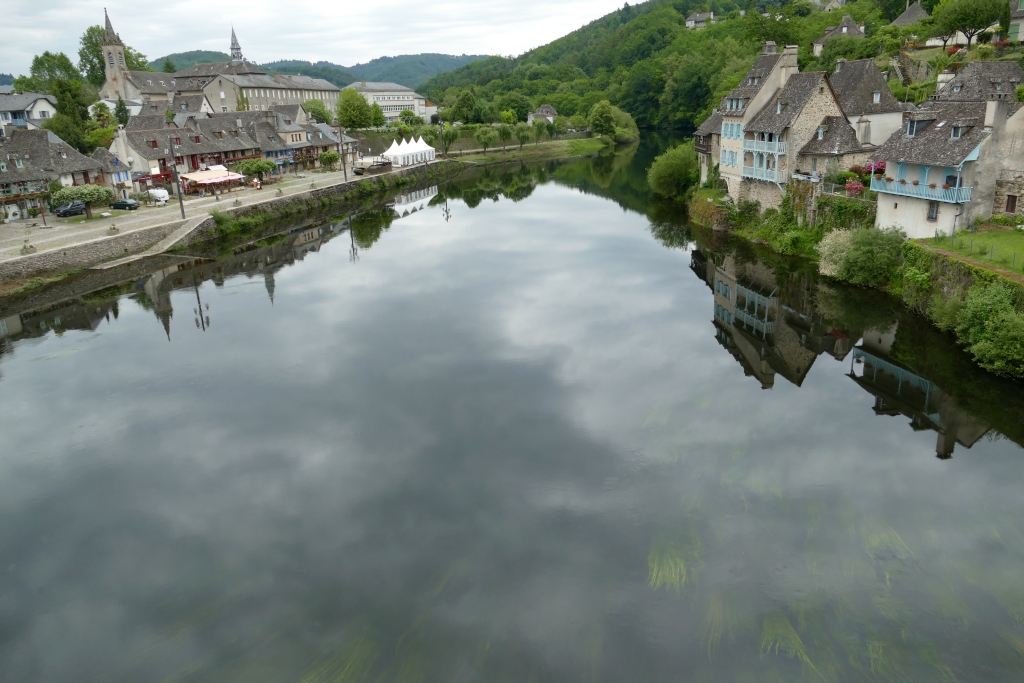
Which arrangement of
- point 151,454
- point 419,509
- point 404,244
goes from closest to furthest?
point 419,509 → point 151,454 → point 404,244

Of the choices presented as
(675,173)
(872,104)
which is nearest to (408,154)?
(675,173)

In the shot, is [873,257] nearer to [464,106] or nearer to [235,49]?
[464,106]

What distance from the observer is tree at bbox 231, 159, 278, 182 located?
62250mm

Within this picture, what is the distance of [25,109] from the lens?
75.7 metres

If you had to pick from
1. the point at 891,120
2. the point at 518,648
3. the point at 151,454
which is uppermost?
the point at 891,120

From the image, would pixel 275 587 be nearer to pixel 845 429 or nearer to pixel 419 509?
pixel 419 509

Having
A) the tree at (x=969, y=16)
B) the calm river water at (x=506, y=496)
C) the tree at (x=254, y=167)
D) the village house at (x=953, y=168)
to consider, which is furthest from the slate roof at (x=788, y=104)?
the tree at (x=254, y=167)

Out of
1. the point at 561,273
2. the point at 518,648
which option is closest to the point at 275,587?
the point at 518,648

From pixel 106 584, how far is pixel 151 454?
5.49 metres

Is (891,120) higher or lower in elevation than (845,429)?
higher

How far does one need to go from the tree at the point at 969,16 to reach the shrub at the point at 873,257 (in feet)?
114

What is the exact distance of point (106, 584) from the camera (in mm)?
14797

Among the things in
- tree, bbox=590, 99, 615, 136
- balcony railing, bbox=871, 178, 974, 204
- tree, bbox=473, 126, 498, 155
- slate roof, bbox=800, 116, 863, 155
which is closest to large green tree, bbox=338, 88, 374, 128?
tree, bbox=473, 126, 498, 155

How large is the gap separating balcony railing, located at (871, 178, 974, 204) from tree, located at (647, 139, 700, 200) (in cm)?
2517
